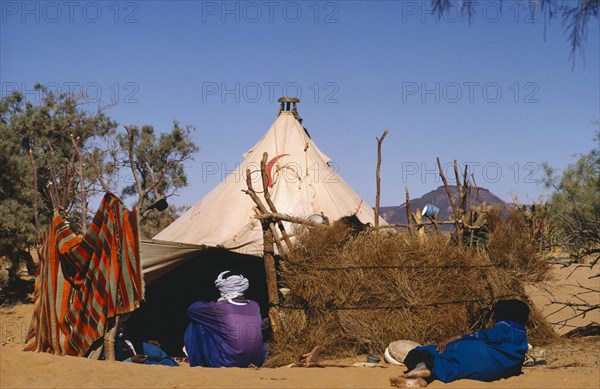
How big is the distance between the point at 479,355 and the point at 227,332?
2447mm

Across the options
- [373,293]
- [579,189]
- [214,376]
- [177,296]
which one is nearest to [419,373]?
[214,376]

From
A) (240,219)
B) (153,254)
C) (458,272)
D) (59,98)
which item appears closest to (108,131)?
(59,98)

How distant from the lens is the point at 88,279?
7238mm

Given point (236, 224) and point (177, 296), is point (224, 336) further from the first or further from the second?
point (236, 224)

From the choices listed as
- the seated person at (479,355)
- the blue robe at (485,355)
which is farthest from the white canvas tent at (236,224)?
the blue robe at (485,355)

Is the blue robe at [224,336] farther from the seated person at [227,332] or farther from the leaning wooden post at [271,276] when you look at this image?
the leaning wooden post at [271,276]

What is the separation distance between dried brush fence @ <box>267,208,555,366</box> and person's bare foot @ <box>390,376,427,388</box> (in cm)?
188

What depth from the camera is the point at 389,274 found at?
26.2 feet

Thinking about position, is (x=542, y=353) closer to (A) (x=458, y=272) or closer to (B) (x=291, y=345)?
(A) (x=458, y=272)

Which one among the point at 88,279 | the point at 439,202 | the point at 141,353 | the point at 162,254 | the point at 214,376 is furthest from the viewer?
the point at 439,202

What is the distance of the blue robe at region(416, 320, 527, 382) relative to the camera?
611 centimetres

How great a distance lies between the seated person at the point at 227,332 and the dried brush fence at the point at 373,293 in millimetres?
520

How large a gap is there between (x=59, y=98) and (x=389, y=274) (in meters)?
14.5

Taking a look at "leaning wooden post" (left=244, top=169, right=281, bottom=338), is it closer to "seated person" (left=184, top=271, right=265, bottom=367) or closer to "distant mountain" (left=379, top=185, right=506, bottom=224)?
"seated person" (left=184, top=271, right=265, bottom=367)
